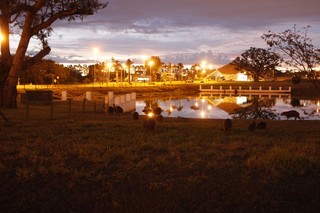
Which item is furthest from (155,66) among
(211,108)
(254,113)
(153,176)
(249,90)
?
(153,176)

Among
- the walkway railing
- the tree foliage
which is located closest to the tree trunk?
the walkway railing

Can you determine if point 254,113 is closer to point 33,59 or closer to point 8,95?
point 33,59

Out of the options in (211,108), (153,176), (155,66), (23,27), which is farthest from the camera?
(155,66)

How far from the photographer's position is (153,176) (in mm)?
6891

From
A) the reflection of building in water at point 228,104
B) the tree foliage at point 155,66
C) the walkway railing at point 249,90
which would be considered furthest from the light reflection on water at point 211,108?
the tree foliage at point 155,66

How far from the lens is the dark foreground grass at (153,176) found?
552 centimetres

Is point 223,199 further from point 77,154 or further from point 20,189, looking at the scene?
point 77,154

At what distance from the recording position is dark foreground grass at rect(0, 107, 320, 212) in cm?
552

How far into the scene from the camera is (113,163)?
7.85 meters

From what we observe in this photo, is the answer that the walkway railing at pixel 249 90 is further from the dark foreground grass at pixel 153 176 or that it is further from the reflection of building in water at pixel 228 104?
the dark foreground grass at pixel 153 176

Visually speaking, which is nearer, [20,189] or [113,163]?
[20,189]

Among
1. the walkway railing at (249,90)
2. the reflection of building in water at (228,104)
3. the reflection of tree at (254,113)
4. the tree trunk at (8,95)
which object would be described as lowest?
the reflection of tree at (254,113)

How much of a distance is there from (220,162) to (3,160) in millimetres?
4812

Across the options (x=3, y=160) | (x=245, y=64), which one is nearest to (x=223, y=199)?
(x=3, y=160)
